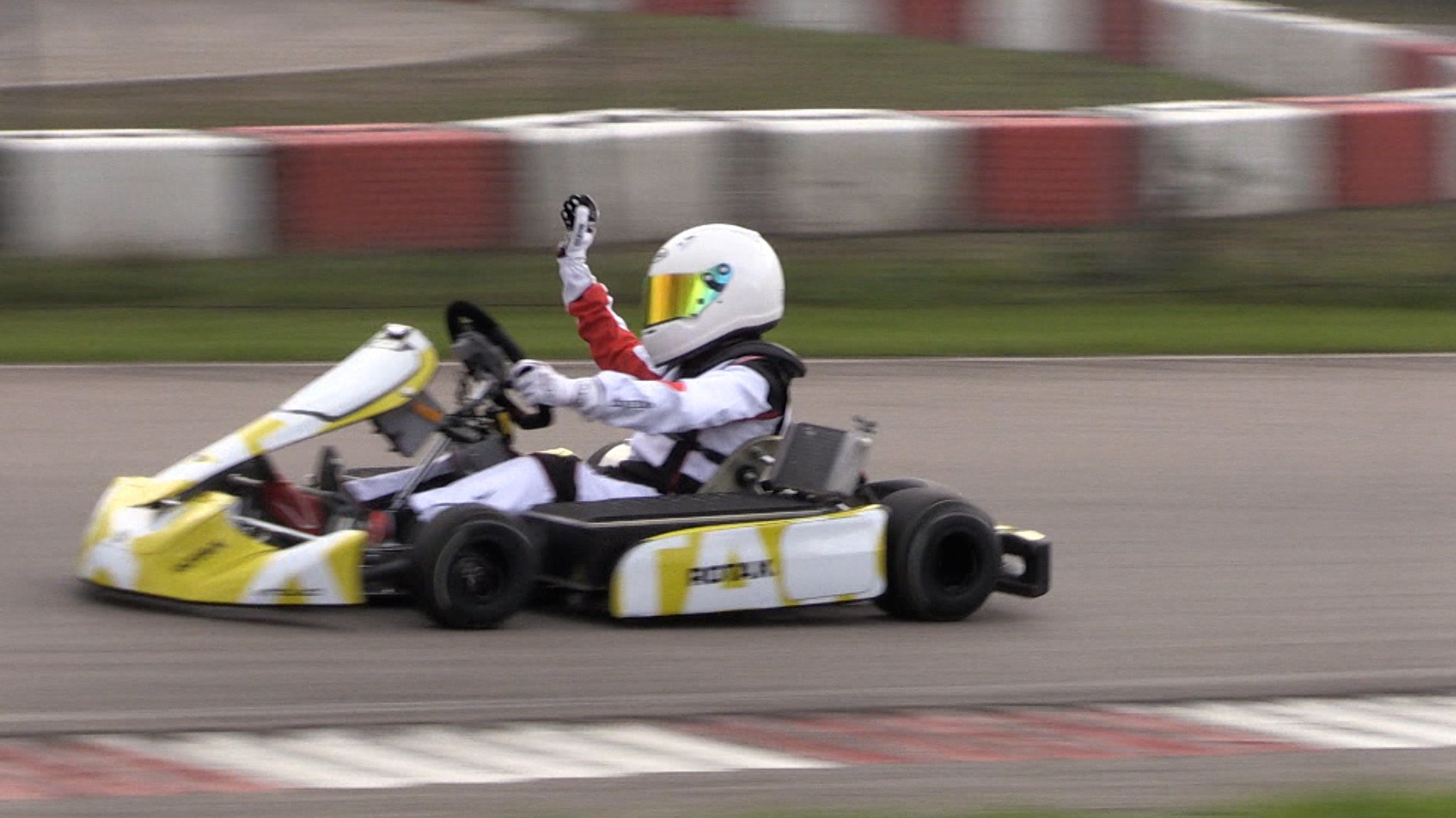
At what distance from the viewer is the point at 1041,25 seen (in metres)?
16.0

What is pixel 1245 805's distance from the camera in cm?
402

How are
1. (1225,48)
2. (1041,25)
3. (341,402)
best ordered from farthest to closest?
1. (1041,25)
2. (1225,48)
3. (341,402)

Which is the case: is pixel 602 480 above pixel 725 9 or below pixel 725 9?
below

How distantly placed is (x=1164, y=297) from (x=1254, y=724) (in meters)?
6.29

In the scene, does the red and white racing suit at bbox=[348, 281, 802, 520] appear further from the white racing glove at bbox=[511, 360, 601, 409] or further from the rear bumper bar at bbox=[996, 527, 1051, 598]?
the rear bumper bar at bbox=[996, 527, 1051, 598]

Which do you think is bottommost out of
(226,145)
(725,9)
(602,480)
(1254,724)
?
(1254,724)

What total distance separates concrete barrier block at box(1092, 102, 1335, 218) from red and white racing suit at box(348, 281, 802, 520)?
5749 millimetres

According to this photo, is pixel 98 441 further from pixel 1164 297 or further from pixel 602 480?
pixel 1164 297

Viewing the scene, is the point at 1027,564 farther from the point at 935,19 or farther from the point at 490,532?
the point at 935,19

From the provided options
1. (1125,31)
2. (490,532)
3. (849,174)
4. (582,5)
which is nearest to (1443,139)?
(849,174)

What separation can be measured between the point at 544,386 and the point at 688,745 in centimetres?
95

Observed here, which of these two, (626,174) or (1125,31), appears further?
(1125,31)

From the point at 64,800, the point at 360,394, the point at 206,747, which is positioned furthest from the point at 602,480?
the point at 64,800

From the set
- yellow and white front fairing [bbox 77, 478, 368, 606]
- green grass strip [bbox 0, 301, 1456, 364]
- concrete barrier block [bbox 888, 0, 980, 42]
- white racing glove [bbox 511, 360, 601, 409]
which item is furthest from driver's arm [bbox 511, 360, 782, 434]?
concrete barrier block [bbox 888, 0, 980, 42]
